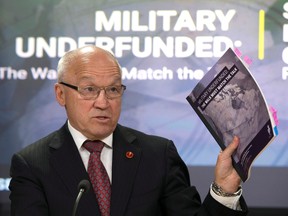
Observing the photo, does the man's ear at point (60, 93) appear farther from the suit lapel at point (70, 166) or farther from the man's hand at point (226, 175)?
the man's hand at point (226, 175)

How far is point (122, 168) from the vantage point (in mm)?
3135

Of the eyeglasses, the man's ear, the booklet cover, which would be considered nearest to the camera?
the booklet cover

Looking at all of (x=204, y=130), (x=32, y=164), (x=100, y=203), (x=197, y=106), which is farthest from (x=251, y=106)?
(x=204, y=130)

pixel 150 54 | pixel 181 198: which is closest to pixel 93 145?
pixel 181 198

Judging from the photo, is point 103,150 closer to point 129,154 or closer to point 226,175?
point 129,154

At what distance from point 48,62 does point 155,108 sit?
0.84 m

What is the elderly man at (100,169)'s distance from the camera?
118 inches

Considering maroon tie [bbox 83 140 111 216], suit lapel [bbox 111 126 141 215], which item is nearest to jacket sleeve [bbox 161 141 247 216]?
suit lapel [bbox 111 126 141 215]

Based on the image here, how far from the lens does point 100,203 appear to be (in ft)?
9.98

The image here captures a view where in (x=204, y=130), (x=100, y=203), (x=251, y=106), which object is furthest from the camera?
(x=204, y=130)

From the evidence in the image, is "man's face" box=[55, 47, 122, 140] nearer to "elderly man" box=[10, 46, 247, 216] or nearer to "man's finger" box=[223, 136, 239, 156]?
"elderly man" box=[10, 46, 247, 216]

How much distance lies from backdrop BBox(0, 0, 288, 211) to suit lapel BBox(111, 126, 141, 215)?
1.73 m

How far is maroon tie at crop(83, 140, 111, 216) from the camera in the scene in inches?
120

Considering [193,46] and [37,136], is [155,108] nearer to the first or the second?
[193,46]
